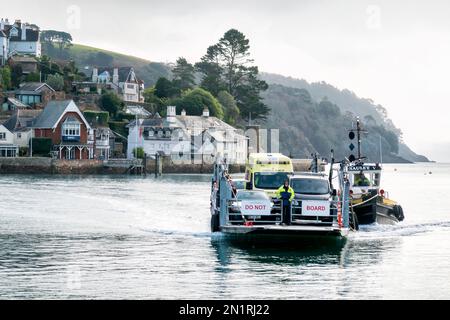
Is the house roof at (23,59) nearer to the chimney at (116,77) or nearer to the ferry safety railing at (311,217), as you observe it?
the chimney at (116,77)

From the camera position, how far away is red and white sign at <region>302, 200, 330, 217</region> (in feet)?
125

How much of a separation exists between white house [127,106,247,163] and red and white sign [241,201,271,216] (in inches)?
4349

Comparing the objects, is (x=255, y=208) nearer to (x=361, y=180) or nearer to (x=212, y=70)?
(x=361, y=180)

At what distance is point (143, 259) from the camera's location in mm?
34750

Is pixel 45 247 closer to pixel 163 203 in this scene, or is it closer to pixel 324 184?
pixel 324 184

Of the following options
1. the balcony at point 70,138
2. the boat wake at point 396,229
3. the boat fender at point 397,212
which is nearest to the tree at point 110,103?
the balcony at point 70,138

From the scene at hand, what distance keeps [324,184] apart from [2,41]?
15150 centimetres

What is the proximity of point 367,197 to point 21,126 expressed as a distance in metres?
101

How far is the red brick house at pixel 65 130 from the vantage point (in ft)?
458

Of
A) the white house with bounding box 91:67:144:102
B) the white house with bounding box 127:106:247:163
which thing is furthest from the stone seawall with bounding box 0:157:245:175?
the white house with bounding box 91:67:144:102

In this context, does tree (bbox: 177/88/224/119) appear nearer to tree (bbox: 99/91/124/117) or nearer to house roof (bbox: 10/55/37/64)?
tree (bbox: 99/91/124/117)

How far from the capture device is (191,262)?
34125mm

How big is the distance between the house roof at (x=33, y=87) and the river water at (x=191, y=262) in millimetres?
106118

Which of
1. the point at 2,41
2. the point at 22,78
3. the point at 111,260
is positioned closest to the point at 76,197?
the point at 111,260
